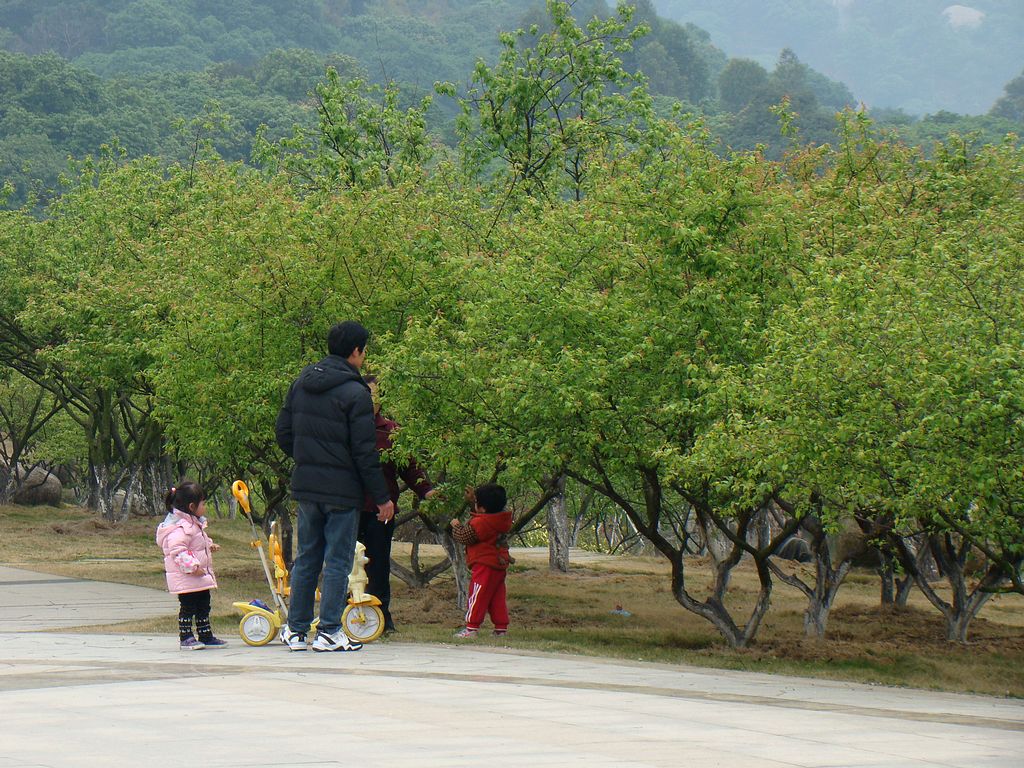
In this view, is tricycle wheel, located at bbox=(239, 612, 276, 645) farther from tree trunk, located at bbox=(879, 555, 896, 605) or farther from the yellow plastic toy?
tree trunk, located at bbox=(879, 555, 896, 605)

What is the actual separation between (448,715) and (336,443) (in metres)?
3.12

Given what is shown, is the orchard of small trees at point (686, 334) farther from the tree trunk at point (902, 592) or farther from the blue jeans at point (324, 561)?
the blue jeans at point (324, 561)

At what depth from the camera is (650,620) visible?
60.1 feet

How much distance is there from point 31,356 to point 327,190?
48.6ft

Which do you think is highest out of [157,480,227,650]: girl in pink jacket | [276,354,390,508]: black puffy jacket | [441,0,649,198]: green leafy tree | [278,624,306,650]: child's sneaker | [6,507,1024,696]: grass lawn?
[441,0,649,198]: green leafy tree

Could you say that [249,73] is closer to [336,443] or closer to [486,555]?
[486,555]

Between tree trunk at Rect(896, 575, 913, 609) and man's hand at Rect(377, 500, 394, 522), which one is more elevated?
man's hand at Rect(377, 500, 394, 522)

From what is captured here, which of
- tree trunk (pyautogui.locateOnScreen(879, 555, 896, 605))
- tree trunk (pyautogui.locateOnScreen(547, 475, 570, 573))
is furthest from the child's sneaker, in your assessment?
tree trunk (pyautogui.locateOnScreen(547, 475, 570, 573))

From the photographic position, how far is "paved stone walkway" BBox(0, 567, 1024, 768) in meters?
5.78

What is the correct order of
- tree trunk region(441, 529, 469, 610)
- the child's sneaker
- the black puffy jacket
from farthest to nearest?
tree trunk region(441, 529, 469, 610), the child's sneaker, the black puffy jacket

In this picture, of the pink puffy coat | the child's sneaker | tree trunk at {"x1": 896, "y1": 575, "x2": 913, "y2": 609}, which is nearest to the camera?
the child's sneaker

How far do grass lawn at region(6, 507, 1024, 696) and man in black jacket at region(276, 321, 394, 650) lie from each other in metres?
1.73

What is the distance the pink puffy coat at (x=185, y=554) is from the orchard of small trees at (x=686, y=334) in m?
2.65

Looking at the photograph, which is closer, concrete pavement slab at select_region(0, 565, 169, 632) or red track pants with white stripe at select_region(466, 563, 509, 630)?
red track pants with white stripe at select_region(466, 563, 509, 630)
